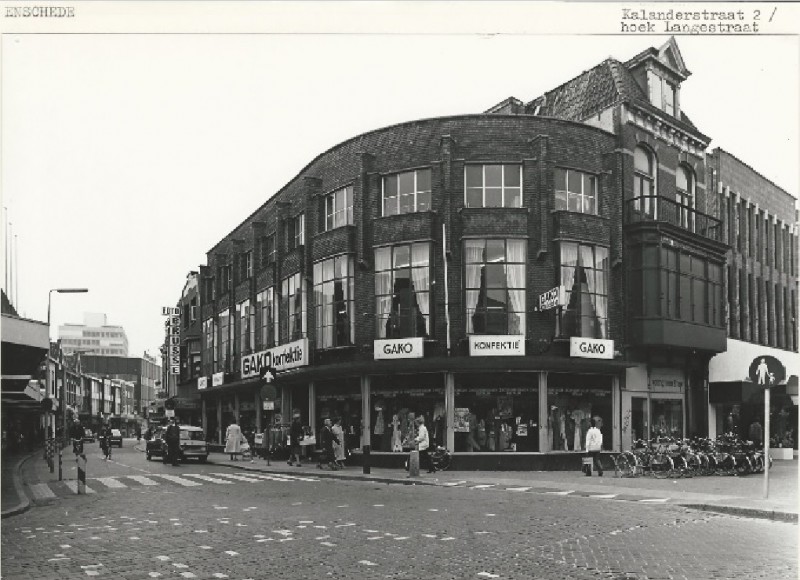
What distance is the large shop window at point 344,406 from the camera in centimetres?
3162

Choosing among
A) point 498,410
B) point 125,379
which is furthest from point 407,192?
point 125,379

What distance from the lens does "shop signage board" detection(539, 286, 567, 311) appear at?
2764 centimetres

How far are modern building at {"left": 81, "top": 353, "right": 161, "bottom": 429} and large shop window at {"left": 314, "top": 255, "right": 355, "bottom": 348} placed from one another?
15.8 metres

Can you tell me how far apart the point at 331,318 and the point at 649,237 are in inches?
448

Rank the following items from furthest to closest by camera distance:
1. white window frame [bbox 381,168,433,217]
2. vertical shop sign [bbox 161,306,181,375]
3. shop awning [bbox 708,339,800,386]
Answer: vertical shop sign [bbox 161,306,181,375] → shop awning [bbox 708,339,800,386] → white window frame [bbox 381,168,433,217]

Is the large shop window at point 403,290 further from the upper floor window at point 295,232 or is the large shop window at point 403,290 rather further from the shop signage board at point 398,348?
the upper floor window at point 295,232

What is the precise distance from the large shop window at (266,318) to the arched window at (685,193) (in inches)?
662

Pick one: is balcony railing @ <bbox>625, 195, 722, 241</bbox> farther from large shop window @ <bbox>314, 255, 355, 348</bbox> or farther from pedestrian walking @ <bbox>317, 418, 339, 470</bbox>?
pedestrian walking @ <bbox>317, 418, 339, 470</bbox>

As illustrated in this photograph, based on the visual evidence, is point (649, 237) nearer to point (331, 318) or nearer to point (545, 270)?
point (545, 270)

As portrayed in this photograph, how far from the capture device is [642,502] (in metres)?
17.1

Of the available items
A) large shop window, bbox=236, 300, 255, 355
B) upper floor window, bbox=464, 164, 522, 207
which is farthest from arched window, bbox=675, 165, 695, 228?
large shop window, bbox=236, 300, 255, 355

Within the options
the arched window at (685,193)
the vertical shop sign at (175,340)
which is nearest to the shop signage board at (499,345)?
the arched window at (685,193)

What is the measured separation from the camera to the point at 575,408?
2983 centimetres

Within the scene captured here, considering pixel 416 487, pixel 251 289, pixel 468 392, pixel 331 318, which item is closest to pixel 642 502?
pixel 416 487
